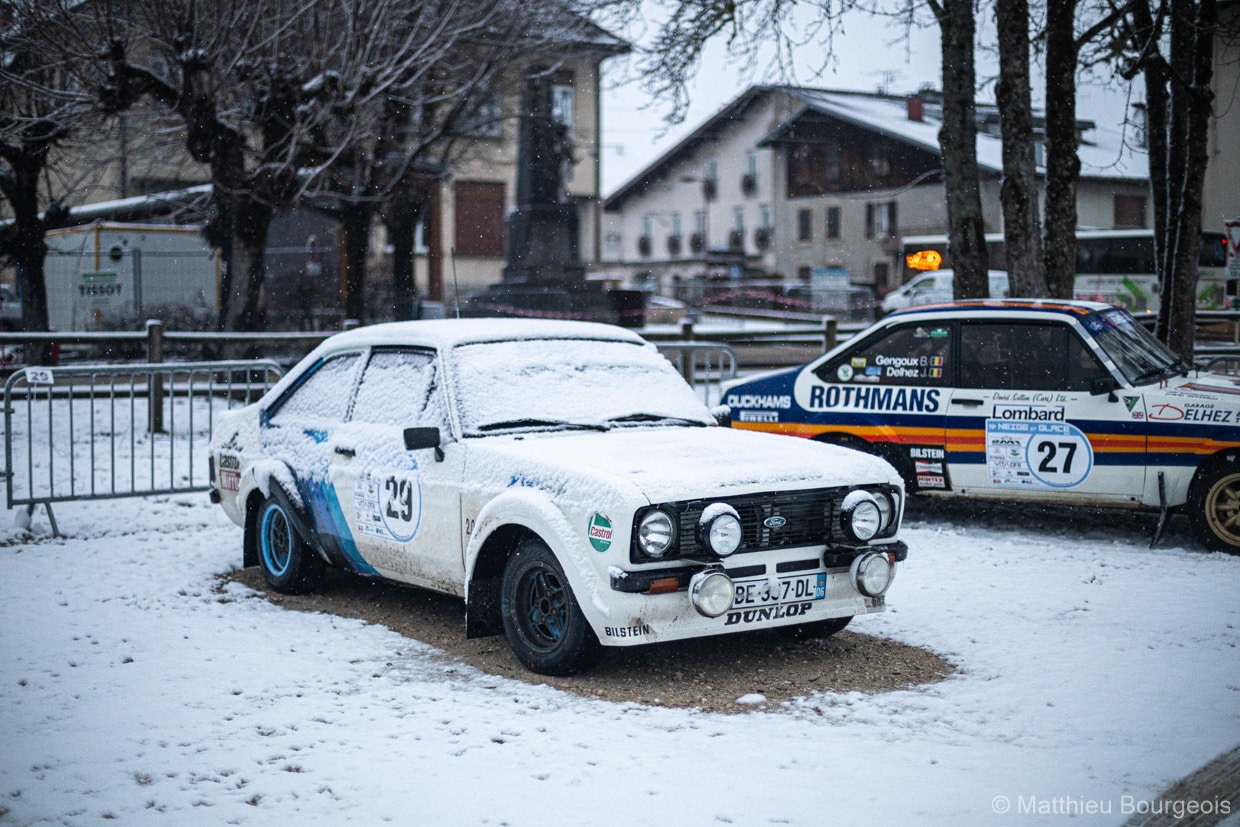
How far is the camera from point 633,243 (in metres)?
79.8

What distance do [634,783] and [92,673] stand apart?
2838 millimetres

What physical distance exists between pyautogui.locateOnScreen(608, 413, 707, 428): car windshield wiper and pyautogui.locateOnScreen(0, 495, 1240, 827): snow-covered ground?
1.37 metres

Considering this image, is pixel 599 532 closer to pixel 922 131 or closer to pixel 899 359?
pixel 899 359

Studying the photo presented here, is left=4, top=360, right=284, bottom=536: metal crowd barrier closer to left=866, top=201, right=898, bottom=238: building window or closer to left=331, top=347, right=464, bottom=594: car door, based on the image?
left=331, top=347, right=464, bottom=594: car door

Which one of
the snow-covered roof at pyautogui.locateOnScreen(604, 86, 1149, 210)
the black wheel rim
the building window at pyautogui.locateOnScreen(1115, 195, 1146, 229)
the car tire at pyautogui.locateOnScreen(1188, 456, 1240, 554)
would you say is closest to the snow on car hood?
the black wheel rim

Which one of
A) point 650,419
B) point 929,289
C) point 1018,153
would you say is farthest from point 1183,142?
point 929,289

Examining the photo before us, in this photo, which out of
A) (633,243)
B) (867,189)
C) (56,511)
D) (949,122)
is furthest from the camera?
(633,243)

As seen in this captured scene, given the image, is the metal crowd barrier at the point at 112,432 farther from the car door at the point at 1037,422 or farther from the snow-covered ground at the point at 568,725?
the car door at the point at 1037,422

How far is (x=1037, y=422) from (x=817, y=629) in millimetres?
3266

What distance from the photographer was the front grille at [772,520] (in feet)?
17.8

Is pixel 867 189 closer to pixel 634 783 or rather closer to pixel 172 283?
pixel 172 283

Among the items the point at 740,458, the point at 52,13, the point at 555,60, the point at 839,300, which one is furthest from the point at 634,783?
the point at 839,300

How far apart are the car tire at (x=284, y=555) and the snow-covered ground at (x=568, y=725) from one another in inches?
8.6

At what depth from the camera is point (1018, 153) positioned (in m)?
12.7
